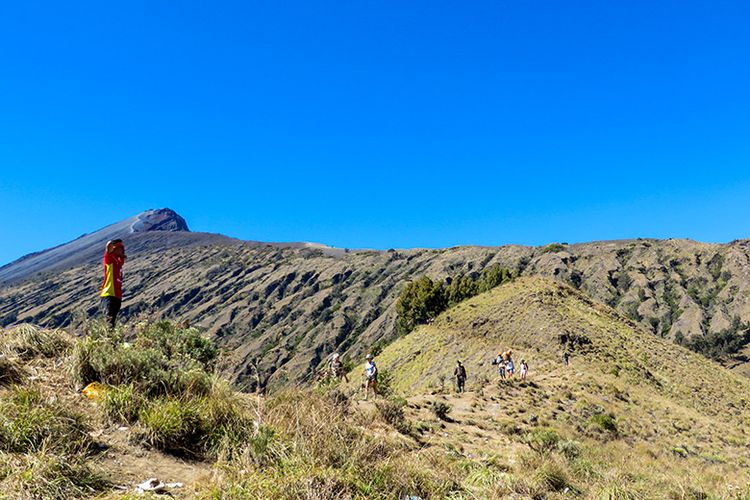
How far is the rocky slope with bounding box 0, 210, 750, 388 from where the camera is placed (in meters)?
93.8

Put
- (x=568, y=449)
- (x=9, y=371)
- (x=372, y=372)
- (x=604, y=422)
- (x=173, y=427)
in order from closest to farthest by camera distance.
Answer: (x=173, y=427)
(x=9, y=371)
(x=568, y=449)
(x=372, y=372)
(x=604, y=422)

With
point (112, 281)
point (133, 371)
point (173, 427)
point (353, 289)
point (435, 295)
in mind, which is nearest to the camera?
point (173, 427)

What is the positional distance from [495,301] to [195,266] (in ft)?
513

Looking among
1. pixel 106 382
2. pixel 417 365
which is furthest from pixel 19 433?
pixel 417 365

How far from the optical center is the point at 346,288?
132125 millimetres

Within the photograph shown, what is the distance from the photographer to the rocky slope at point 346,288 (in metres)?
93.8

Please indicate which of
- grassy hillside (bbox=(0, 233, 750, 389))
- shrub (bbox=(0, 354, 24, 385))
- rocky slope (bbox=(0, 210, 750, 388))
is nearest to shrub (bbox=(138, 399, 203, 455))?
shrub (bbox=(0, 354, 24, 385))

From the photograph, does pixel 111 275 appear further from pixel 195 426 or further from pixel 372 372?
pixel 372 372

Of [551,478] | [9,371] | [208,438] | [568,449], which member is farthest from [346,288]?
[208,438]

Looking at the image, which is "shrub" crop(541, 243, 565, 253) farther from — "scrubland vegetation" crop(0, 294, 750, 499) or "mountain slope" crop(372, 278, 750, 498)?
"scrubland vegetation" crop(0, 294, 750, 499)

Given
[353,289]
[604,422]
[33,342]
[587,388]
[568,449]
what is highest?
[33,342]

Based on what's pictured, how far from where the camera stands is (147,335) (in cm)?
786

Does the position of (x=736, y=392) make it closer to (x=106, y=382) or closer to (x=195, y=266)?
(x=106, y=382)

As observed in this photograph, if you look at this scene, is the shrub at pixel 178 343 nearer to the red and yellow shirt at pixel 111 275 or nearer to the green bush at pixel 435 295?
the red and yellow shirt at pixel 111 275
